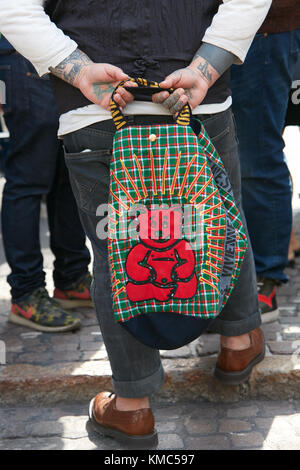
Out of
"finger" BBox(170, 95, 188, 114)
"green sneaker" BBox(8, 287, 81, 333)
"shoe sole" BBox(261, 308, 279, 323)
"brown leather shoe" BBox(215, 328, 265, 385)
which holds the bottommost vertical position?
"green sneaker" BBox(8, 287, 81, 333)

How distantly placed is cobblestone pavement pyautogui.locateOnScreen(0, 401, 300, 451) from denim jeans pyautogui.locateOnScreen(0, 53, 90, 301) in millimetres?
766

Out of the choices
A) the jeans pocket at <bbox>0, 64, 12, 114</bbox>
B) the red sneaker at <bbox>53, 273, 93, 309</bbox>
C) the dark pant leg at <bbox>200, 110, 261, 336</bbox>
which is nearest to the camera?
the dark pant leg at <bbox>200, 110, 261, 336</bbox>

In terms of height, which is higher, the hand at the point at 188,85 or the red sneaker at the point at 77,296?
the hand at the point at 188,85

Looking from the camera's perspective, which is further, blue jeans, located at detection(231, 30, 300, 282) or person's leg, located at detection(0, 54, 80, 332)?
person's leg, located at detection(0, 54, 80, 332)

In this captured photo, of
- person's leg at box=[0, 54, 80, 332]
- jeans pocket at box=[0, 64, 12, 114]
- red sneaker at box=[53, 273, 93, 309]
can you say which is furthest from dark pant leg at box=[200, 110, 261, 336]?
jeans pocket at box=[0, 64, 12, 114]

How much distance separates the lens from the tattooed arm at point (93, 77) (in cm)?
204

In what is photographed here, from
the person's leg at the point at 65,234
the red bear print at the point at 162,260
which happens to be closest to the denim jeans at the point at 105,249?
the red bear print at the point at 162,260

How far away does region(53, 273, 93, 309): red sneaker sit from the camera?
11.9 feet

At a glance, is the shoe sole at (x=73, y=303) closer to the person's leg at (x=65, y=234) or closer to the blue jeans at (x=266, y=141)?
the person's leg at (x=65, y=234)

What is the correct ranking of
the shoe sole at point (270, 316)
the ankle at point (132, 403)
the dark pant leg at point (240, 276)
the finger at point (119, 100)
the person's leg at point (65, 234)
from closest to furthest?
1. the finger at point (119, 100)
2. the dark pant leg at point (240, 276)
3. the ankle at point (132, 403)
4. the shoe sole at point (270, 316)
5. the person's leg at point (65, 234)

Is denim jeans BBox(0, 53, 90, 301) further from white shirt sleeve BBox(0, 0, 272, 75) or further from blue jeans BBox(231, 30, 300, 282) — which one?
white shirt sleeve BBox(0, 0, 272, 75)

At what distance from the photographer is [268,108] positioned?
309cm

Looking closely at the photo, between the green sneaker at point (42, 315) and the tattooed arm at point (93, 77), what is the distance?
153 centimetres

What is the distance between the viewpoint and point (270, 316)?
3297 mm
